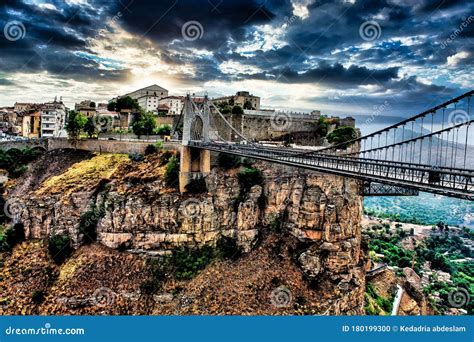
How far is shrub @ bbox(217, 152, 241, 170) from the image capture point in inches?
701

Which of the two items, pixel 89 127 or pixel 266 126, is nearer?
pixel 89 127

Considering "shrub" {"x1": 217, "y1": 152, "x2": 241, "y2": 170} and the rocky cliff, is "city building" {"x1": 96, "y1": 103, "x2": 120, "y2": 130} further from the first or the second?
"shrub" {"x1": 217, "y1": 152, "x2": 241, "y2": 170}

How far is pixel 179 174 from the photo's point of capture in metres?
17.5

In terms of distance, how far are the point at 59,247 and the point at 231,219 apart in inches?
297

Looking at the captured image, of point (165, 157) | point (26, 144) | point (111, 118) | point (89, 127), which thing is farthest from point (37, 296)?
point (111, 118)

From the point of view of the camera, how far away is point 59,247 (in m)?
16.0

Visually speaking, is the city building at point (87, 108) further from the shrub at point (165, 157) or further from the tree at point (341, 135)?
the tree at point (341, 135)

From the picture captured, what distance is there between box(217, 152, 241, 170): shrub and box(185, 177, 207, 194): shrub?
1.25 m

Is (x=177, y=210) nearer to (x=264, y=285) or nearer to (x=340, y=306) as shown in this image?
(x=264, y=285)

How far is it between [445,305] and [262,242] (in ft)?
49.5

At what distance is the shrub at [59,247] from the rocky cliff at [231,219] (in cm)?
35

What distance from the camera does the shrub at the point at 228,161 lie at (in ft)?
58.4

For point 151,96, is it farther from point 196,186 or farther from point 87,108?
point 196,186

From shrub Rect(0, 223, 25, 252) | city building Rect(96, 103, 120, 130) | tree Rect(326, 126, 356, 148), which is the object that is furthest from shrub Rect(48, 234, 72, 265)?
tree Rect(326, 126, 356, 148)
